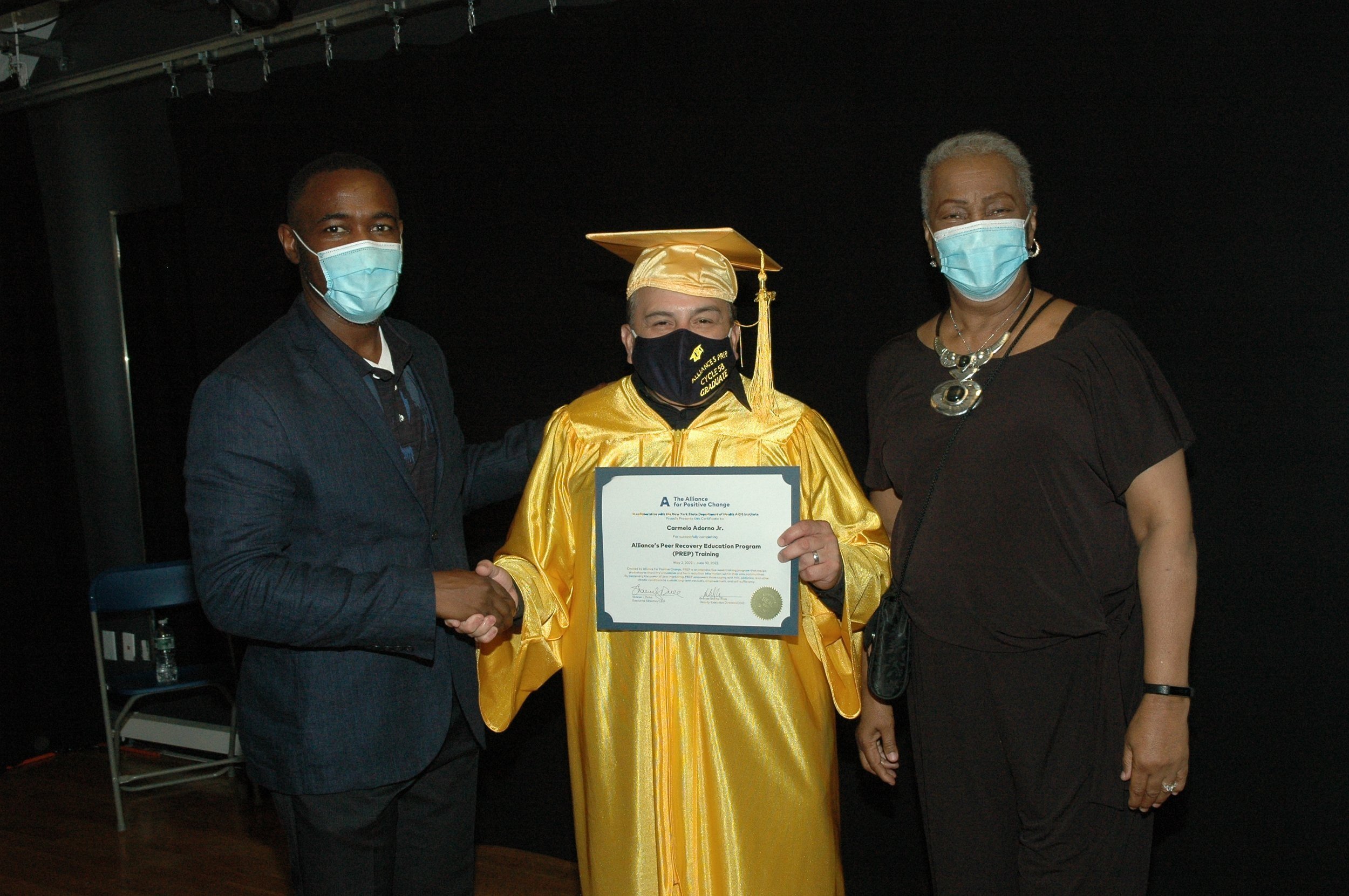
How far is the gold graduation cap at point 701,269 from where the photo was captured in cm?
196

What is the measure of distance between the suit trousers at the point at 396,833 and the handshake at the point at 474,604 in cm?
33

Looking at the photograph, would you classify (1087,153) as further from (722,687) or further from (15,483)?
(15,483)

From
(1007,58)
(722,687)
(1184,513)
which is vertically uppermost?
(1007,58)

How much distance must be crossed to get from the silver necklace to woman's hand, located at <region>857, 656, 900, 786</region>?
631 mm

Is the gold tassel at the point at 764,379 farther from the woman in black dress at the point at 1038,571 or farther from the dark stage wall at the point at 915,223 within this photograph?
the dark stage wall at the point at 915,223

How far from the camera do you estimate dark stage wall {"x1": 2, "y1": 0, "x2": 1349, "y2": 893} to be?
95.1 inches

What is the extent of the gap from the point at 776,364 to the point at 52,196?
3994 mm

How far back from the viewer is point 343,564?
6.57 ft

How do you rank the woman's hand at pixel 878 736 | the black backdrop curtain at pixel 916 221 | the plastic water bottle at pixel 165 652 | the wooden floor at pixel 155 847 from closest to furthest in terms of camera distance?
the woman's hand at pixel 878 736 < the black backdrop curtain at pixel 916 221 < the wooden floor at pixel 155 847 < the plastic water bottle at pixel 165 652

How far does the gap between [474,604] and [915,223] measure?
1.68 metres

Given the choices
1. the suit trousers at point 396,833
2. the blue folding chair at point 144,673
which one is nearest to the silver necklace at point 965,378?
the suit trousers at point 396,833

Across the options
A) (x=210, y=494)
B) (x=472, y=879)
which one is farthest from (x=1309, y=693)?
(x=210, y=494)

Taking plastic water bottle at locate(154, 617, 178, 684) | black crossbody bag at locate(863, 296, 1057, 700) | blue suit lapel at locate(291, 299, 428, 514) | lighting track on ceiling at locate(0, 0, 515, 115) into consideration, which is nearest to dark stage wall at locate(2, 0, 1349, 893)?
lighting track on ceiling at locate(0, 0, 515, 115)

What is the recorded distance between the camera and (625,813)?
78.8 inches
